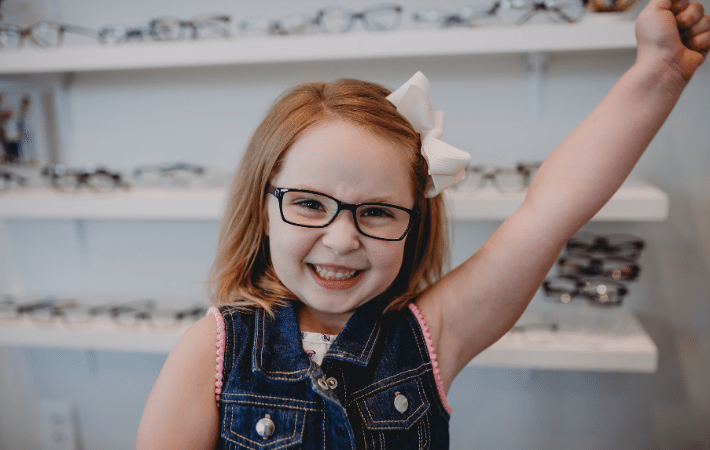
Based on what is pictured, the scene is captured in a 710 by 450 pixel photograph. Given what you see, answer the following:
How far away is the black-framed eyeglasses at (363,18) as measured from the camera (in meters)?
1.12

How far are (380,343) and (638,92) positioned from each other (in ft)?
1.49

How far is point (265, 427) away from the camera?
1.93 feet

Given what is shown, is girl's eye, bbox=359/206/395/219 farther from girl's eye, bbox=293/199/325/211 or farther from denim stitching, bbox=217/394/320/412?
denim stitching, bbox=217/394/320/412

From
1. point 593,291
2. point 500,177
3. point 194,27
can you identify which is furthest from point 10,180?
point 593,291

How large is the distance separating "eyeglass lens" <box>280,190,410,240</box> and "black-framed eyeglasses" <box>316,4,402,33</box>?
2.20ft

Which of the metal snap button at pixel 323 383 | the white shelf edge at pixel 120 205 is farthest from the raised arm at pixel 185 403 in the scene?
the white shelf edge at pixel 120 205

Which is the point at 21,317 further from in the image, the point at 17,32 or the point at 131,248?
the point at 17,32

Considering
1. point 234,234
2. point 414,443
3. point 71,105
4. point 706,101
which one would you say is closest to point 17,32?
point 71,105

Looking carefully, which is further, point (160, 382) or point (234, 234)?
point (234, 234)

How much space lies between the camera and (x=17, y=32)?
1.22 meters

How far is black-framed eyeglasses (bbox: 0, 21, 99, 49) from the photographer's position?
1.24 meters

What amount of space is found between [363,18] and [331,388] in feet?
2.86

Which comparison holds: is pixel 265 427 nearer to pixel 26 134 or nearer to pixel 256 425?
pixel 256 425

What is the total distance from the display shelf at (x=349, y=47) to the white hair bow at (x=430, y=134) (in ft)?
1.11
